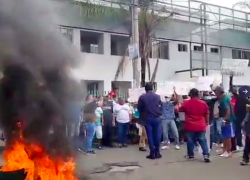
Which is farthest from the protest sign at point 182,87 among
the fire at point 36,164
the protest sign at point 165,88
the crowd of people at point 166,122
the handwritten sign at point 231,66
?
the fire at point 36,164

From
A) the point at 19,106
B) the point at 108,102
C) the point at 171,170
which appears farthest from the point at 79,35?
the point at 19,106

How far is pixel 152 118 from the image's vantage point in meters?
8.93

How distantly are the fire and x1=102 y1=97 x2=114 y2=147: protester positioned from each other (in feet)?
18.7

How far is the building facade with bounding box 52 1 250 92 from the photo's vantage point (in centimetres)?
1961

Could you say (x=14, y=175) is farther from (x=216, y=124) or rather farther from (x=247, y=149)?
(x=216, y=124)

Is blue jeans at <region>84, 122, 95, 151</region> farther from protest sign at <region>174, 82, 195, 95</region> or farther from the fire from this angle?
protest sign at <region>174, 82, 195, 95</region>

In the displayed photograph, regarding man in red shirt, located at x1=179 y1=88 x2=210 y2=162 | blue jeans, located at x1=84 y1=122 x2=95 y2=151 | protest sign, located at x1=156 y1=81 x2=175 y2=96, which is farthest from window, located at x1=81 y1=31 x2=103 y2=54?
man in red shirt, located at x1=179 y1=88 x2=210 y2=162

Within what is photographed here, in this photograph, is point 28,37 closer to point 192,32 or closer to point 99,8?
point 99,8

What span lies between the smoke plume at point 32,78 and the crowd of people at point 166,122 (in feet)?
2.06

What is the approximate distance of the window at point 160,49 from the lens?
22.0 m

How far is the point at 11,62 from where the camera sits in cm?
559

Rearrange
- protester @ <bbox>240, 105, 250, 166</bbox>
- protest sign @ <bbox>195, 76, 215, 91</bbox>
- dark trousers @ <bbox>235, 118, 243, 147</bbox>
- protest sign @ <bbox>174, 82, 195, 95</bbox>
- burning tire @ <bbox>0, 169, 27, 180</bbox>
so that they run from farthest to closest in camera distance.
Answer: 1. protest sign @ <bbox>195, 76, 215, 91</bbox>
2. protest sign @ <bbox>174, 82, 195, 95</bbox>
3. dark trousers @ <bbox>235, 118, 243, 147</bbox>
4. protester @ <bbox>240, 105, 250, 166</bbox>
5. burning tire @ <bbox>0, 169, 27, 180</bbox>

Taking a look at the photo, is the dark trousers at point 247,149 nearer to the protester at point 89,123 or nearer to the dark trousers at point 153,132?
the dark trousers at point 153,132

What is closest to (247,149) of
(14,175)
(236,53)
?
(14,175)
